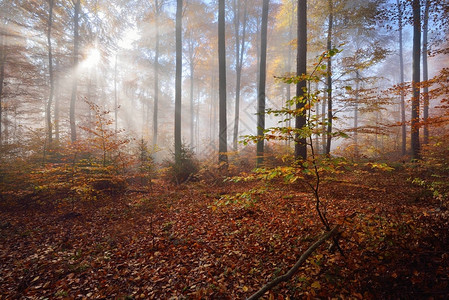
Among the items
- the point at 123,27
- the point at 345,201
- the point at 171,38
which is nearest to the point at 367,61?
the point at 345,201

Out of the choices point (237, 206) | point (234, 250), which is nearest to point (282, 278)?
point (234, 250)

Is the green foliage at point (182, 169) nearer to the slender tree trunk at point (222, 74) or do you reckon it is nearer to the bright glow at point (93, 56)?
the slender tree trunk at point (222, 74)

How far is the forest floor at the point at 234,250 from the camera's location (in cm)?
263

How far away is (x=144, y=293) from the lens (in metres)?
3.01

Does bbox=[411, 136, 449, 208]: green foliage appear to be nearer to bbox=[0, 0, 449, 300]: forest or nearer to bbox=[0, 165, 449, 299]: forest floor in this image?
bbox=[0, 0, 449, 300]: forest

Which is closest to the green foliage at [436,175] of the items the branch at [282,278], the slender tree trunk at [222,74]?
the branch at [282,278]

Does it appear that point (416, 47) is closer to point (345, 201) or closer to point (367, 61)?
point (367, 61)

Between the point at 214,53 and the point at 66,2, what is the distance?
11.9 metres

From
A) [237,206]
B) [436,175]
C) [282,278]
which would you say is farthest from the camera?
[237,206]

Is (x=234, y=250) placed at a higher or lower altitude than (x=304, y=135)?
lower

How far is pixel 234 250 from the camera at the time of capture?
3.82 metres

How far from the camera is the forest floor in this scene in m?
2.63

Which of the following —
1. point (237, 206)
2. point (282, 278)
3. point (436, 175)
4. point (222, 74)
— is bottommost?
point (237, 206)

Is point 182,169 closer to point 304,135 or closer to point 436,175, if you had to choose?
point 304,135
